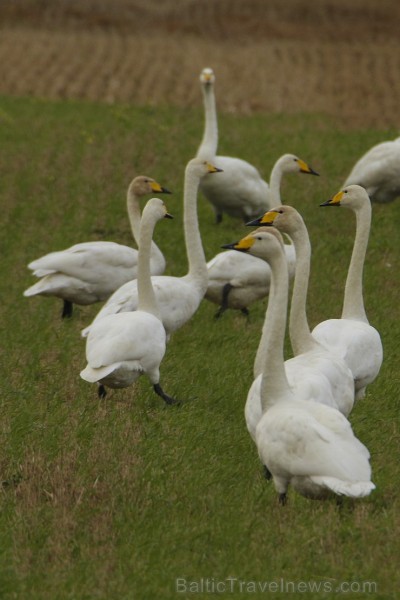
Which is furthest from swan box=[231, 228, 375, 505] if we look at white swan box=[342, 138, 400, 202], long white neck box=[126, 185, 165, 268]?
white swan box=[342, 138, 400, 202]

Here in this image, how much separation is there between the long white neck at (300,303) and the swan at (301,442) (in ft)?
3.37

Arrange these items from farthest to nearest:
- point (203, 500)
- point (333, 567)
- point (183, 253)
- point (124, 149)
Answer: point (124, 149) < point (183, 253) < point (203, 500) < point (333, 567)

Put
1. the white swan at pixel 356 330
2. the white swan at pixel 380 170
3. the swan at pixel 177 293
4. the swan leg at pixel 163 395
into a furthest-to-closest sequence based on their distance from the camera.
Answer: the white swan at pixel 380 170 → the swan at pixel 177 293 → the swan leg at pixel 163 395 → the white swan at pixel 356 330

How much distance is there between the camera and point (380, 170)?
14734mm

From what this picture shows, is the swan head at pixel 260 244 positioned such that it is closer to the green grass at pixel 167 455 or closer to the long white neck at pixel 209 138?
the green grass at pixel 167 455

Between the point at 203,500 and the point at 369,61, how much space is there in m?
27.0

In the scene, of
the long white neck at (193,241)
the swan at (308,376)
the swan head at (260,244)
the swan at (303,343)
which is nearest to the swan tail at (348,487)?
the swan at (308,376)

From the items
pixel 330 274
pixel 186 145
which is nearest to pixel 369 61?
pixel 186 145

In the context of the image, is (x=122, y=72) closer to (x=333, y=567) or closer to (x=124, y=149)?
(x=124, y=149)

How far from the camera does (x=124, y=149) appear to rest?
754 inches

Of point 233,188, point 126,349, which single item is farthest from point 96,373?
point 233,188

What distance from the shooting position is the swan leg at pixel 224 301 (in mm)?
11117

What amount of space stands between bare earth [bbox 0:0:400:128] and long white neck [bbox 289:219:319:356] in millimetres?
14989

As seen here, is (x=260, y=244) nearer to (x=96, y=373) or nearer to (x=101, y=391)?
(x=96, y=373)
